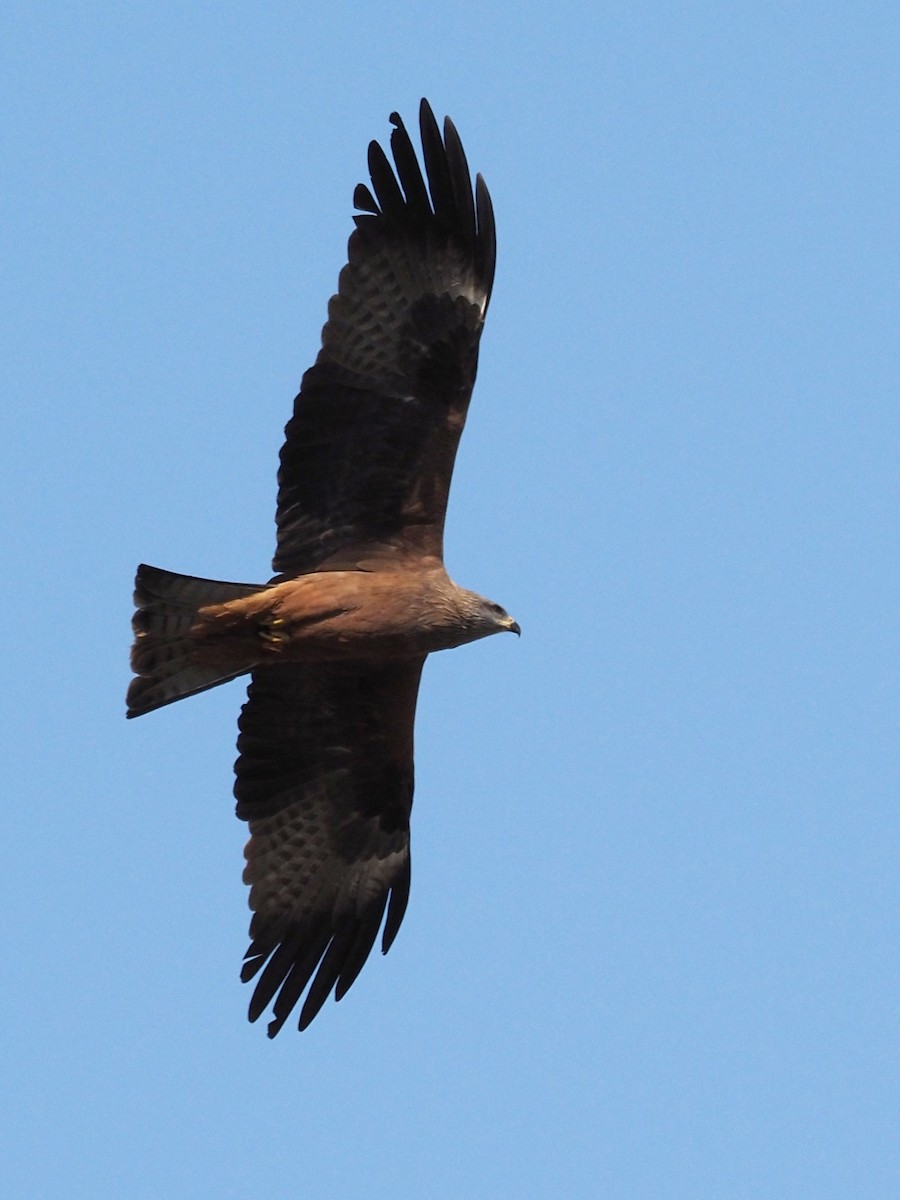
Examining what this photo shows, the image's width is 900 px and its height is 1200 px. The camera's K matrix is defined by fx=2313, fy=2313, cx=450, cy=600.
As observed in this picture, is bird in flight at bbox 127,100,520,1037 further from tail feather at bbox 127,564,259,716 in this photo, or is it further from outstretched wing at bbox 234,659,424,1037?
outstretched wing at bbox 234,659,424,1037

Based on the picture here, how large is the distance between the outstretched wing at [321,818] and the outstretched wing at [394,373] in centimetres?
91

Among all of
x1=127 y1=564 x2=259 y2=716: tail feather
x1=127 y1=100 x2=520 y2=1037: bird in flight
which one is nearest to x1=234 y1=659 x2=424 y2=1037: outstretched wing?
x1=127 y1=100 x2=520 y2=1037: bird in flight

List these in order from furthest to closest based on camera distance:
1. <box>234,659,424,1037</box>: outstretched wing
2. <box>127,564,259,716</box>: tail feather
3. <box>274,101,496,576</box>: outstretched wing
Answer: <box>234,659,424,1037</box>: outstretched wing < <box>274,101,496,576</box>: outstretched wing < <box>127,564,259,716</box>: tail feather

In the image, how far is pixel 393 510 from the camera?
12164 mm

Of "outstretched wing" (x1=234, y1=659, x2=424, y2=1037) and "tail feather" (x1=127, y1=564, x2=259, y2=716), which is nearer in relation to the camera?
"tail feather" (x1=127, y1=564, x2=259, y2=716)

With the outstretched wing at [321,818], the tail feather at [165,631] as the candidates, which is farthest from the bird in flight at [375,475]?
the outstretched wing at [321,818]

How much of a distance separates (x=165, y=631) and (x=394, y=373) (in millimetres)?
1798

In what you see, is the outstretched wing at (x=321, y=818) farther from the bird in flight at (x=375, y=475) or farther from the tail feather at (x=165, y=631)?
the tail feather at (x=165, y=631)

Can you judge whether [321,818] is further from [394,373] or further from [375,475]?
[394,373]

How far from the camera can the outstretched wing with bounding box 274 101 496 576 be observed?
12.1 metres

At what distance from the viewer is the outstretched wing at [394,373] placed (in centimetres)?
1207

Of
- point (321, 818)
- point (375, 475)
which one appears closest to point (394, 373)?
point (375, 475)

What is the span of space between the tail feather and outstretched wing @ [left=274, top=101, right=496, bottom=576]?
478 millimetres

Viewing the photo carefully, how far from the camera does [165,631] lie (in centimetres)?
1199
